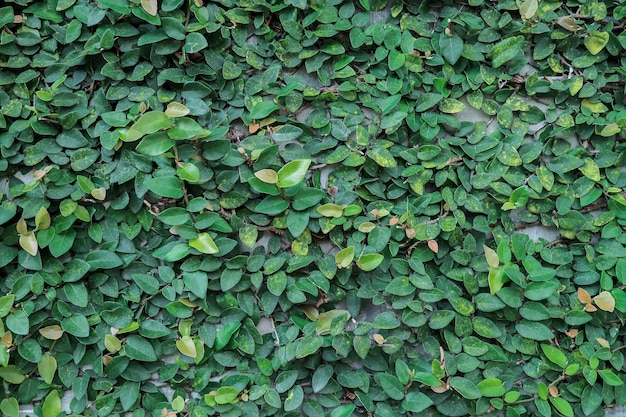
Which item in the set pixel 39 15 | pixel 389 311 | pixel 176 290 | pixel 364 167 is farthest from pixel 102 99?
pixel 389 311

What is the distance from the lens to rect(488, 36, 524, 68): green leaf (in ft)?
4.32

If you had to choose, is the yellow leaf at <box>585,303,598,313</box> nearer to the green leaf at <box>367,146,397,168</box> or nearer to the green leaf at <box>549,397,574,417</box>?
the green leaf at <box>549,397,574,417</box>

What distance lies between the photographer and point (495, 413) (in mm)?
1345

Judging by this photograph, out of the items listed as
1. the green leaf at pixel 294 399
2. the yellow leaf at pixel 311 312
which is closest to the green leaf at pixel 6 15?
the yellow leaf at pixel 311 312

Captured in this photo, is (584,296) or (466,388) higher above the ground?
(584,296)

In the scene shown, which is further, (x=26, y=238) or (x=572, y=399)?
(x=572, y=399)

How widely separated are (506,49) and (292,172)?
66cm

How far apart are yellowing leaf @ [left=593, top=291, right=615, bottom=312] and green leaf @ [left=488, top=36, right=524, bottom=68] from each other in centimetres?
66

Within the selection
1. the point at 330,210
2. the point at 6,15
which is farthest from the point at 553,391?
the point at 6,15

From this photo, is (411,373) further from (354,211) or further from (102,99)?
(102,99)

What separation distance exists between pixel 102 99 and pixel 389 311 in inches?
36.3

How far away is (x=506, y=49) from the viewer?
52.2 inches

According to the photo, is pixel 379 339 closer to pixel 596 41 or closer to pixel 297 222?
pixel 297 222

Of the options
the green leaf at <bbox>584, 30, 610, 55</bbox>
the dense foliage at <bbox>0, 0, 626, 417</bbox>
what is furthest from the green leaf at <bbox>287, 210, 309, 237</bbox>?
the green leaf at <bbox>584, 30, 610, 55</bbox>
